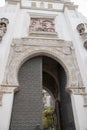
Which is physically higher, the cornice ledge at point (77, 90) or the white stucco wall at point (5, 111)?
the cornice ledge at point (77, 90)

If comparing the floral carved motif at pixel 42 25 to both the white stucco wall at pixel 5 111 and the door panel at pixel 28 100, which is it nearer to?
the door panel at pixel 28 100

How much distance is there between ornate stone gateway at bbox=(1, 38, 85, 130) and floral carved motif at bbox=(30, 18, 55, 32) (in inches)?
30.7

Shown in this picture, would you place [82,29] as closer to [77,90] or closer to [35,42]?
[35,42]

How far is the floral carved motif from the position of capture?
20.4 ft

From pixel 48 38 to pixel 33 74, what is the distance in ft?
5.17

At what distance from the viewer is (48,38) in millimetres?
5727

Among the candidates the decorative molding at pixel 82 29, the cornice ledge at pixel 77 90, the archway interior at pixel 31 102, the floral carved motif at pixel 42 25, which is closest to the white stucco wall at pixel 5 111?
the archway interior at pixel 31 102

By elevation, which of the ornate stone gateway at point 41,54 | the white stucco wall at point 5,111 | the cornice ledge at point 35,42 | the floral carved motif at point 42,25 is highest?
the floral carved motif at point 42,25

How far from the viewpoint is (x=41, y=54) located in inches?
210

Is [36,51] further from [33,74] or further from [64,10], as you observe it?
[64,10]

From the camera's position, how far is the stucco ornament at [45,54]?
14.4 feet

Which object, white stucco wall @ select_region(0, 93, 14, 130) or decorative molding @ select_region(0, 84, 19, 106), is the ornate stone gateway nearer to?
decorative molding @ select_region(0, 84, 19, 106)

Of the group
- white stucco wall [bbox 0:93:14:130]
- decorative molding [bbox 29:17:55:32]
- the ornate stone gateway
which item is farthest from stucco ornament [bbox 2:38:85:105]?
decorative molding [bbox 29:17:55:32]

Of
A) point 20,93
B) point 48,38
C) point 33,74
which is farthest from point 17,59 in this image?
point 48,38
